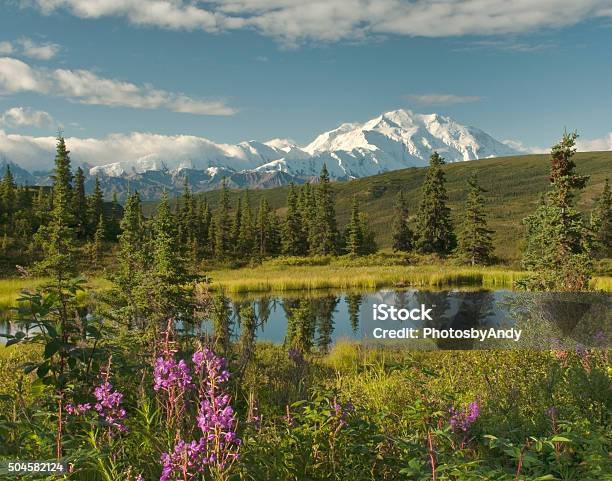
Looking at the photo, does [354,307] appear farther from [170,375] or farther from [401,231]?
[401,231]

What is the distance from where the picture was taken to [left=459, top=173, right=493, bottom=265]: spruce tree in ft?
178

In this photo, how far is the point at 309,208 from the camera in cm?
7450

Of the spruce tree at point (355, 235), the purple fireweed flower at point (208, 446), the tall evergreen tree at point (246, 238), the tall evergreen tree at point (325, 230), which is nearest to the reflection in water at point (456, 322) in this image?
the purple fireweed flower at point (208, 446)

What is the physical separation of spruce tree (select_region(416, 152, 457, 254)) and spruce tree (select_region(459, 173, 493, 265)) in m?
6.14

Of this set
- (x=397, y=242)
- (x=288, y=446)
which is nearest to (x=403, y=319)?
(x=288, y=446)

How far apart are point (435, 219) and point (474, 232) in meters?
7.14

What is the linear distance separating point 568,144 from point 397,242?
5441 centimetres

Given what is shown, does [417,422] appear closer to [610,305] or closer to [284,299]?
[610,305]

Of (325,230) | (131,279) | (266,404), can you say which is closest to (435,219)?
(325,230)

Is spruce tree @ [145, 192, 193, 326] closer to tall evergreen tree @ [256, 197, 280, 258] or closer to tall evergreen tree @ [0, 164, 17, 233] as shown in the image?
tall evergreen tree @ [0, 164, 17, 233]

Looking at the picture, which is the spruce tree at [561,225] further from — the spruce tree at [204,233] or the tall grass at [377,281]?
the spruce tree at [204,233]

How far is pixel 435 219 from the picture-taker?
61125 mm

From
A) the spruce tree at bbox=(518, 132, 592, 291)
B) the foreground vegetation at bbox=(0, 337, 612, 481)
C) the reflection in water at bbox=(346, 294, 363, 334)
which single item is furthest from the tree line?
the foreground vegetation at bbox=(0, 337, 612, 481)

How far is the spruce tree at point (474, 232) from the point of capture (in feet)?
178
